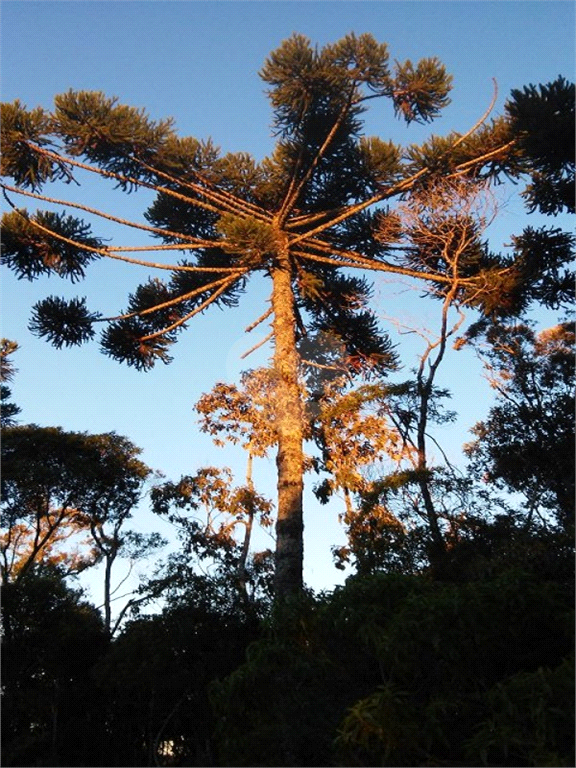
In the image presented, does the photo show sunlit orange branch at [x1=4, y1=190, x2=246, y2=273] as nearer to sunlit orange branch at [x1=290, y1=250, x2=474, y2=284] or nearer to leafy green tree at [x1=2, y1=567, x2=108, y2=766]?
sunlit orange branch at [x1=290, y1=250, x2=474, y2=284]

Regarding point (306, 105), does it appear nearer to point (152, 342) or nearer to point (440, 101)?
point (440, 101)

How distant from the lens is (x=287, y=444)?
9234mm

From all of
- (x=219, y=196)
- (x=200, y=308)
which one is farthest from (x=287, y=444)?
(x=219, y=196)

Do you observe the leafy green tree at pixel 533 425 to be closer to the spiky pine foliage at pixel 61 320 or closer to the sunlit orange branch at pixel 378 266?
the sunlit orange branch at pixel 378 266

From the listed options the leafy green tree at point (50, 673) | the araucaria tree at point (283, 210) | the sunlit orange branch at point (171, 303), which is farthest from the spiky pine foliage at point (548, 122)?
the leafy green tree at point (50, 673)

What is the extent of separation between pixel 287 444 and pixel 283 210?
3.93 meters

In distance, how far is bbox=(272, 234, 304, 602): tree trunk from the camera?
834 cm

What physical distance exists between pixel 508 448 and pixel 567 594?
278 inches

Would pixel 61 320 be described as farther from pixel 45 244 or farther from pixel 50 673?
pixel 50 673

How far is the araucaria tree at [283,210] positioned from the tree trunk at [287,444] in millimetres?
20

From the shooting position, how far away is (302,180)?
11117 millimetres

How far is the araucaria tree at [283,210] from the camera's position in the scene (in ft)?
31.9

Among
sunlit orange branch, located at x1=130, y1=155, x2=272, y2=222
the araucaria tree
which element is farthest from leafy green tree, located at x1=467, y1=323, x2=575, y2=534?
sunlit orange branch, located at x1=130, y1=155, x2=272, y2=222

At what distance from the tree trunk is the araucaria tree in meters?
0.02
